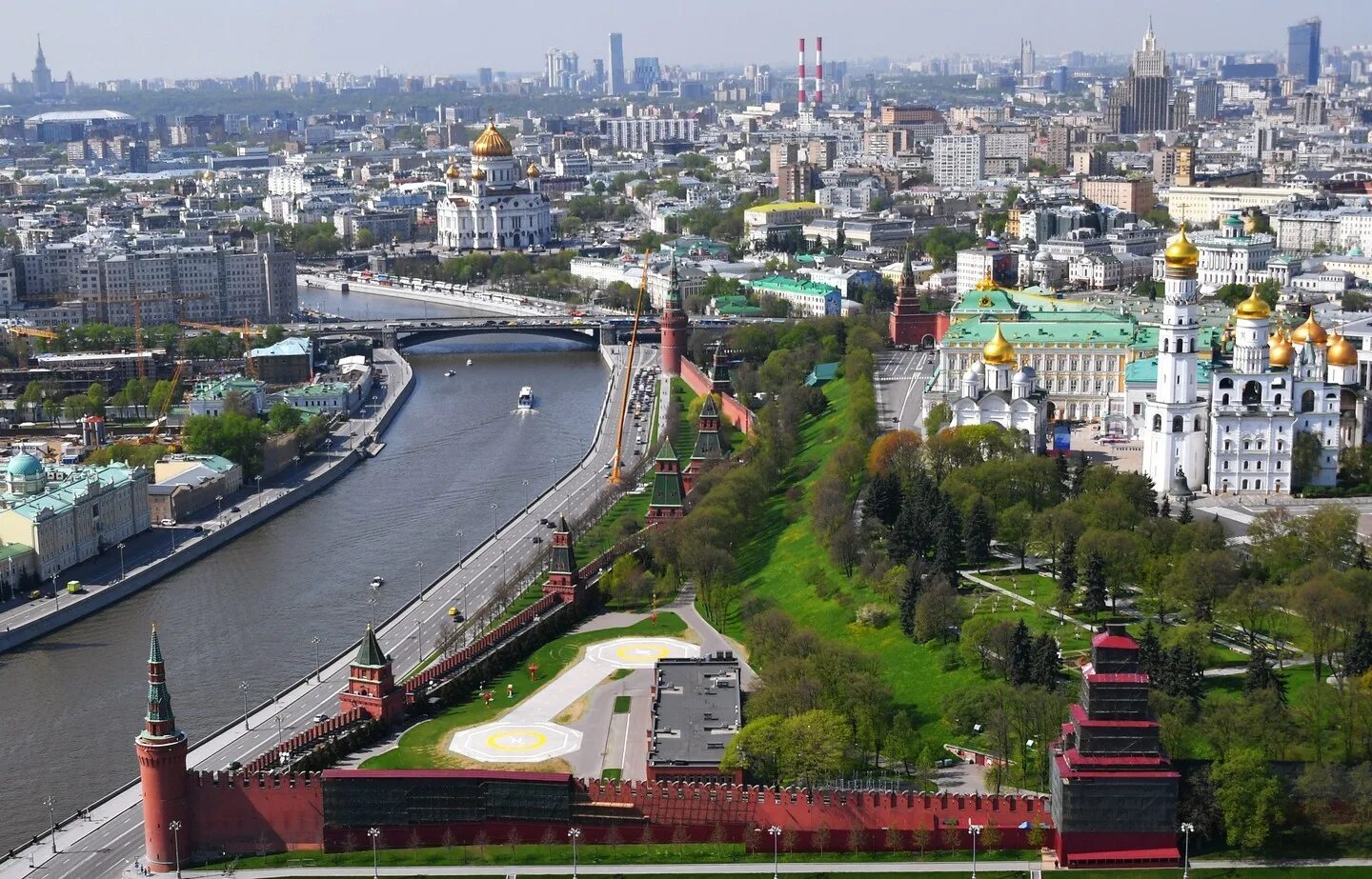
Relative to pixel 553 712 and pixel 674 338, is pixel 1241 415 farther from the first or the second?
pixel 674 338

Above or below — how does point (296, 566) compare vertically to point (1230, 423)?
below

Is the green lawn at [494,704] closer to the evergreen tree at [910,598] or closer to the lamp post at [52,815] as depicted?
the lamp post at [52,815]

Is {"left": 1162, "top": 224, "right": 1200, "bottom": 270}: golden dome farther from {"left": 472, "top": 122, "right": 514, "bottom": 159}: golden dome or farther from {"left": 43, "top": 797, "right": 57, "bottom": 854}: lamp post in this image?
{"left": 472, "top": 122, "right": 514, "bottom": 159}: golden dome

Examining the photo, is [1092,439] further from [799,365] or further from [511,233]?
[511,233]

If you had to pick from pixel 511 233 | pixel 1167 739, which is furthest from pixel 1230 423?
pixel 511 233

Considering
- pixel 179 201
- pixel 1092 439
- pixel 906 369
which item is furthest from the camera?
pixel 179 201

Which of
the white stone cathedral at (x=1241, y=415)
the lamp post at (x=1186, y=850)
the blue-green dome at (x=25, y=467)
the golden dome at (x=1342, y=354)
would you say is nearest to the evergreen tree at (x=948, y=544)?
the white stone cathedral at (x=1241, y=415)
